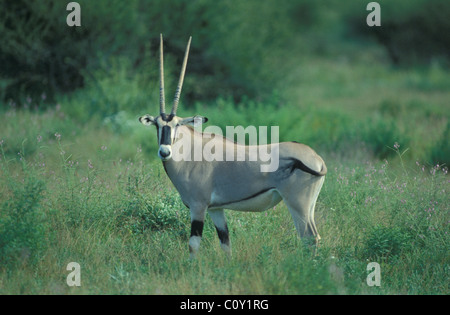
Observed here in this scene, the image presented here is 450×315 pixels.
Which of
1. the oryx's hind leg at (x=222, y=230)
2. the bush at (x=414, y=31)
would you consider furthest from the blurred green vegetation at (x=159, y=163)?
the bush at (x=414, y=31)

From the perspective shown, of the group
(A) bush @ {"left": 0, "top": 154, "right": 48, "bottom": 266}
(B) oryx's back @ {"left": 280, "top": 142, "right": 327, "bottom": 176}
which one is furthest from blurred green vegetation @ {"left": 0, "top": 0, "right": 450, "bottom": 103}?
(B) oryx's back @ {"left": 280, "top": 142, "right": 327, "bottom": 176}

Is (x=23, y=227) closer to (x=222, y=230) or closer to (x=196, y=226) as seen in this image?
(x=196, y=226)

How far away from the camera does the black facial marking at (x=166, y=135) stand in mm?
5938

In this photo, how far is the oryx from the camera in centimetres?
606

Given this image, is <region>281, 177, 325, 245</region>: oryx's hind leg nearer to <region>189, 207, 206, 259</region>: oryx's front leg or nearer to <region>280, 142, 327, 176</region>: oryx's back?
<region>280, 142, 327, 176</region>: oryx's back

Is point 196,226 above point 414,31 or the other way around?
the other way around

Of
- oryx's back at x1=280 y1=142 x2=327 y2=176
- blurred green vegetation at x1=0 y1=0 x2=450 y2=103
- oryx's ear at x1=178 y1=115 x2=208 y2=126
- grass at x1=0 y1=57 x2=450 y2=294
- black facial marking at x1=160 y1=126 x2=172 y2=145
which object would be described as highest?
blurred green vegetation at x1=0 y1=0 x2=450 y2=103

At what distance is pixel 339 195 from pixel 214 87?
10677mm

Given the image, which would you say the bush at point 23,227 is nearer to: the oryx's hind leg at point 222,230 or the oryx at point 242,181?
the oryx at point 242,181

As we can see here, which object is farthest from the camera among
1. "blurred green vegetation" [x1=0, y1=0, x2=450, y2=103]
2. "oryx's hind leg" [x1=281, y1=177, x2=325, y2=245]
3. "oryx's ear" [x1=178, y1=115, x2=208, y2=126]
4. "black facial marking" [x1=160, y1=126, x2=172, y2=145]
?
"blurred green vegetation" [x1=0, y1=0, x2=450, y2=103]

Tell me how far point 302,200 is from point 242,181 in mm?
681

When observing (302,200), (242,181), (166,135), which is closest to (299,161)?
(302,200)

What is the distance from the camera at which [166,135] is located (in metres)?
5.96
